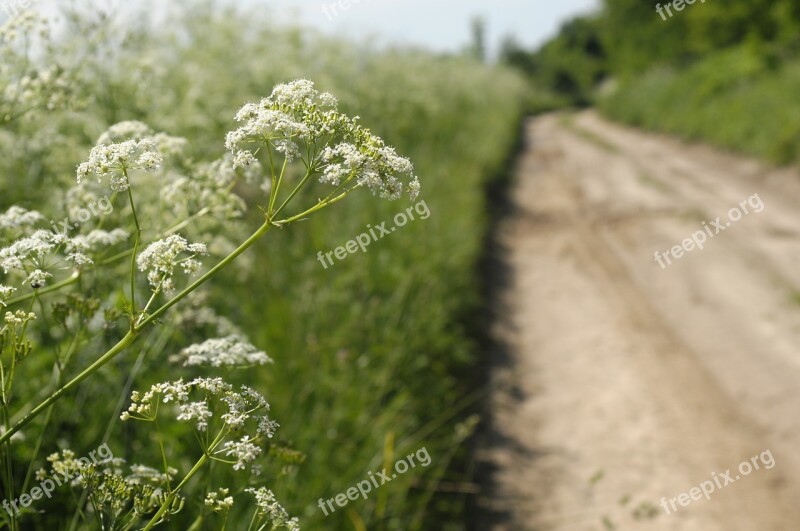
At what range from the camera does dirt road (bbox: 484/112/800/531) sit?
5.00 meters

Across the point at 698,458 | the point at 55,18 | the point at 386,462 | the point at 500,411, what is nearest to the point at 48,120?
the point at 55,18

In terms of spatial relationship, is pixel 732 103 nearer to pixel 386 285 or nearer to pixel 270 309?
pixel 386 285

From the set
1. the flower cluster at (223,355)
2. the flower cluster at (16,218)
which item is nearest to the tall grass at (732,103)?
the flower cluster at (223,355)

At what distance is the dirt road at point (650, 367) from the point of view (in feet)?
16.4

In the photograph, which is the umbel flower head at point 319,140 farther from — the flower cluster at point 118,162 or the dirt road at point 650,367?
the dirt road at point 650,367

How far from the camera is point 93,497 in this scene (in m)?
1.62

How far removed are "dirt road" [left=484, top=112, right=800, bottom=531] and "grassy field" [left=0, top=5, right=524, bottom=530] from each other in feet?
1.93

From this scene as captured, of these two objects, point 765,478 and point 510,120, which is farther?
point 510,120

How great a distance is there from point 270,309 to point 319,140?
353 centimetres

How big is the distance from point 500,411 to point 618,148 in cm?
1450

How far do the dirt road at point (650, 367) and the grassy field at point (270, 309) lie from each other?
590mm

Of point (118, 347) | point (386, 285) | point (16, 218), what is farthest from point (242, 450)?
point (386, 285)

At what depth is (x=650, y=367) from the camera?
6680 mm

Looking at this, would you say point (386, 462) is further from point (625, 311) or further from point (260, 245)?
point (625, 311)
